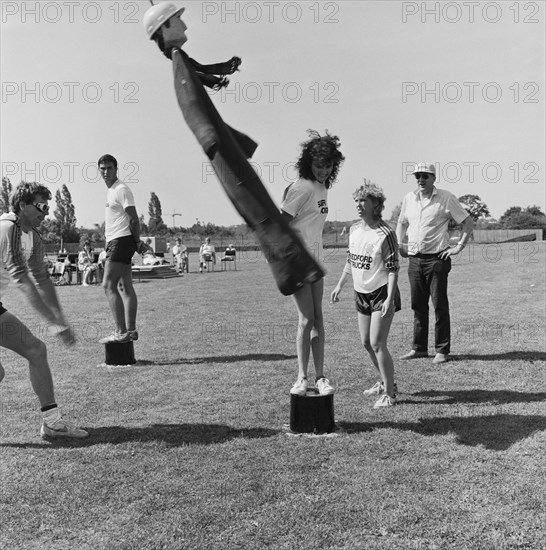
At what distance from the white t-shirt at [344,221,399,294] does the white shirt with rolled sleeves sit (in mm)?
2384

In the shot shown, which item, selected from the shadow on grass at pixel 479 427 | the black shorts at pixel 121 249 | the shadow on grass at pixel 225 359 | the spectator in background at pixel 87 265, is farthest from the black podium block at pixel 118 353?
the spectator in background at pixel 87 265

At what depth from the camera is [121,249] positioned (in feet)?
24.6

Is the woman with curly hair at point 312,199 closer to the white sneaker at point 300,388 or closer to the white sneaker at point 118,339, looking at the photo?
the white sneaker at point 300,388

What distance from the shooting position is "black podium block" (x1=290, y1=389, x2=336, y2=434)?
4.61 metres

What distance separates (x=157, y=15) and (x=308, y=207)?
9.29ft

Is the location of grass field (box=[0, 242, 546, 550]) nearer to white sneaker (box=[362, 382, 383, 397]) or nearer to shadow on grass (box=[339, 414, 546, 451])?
shadow on grass (box=[339, 414, 546, 451])

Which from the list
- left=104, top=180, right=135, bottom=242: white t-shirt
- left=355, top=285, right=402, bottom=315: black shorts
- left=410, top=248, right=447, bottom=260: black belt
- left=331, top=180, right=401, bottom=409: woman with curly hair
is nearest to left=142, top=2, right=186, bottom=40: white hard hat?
left=331, top=180, right=401, bottom=409: woman with curly hair

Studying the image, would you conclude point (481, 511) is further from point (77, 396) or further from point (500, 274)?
point (500, 274)

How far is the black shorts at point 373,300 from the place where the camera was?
529cm

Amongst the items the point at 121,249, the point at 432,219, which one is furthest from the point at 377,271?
the point at 121,249

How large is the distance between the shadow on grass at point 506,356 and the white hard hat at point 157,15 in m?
6.49

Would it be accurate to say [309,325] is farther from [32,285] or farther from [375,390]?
[32,285]

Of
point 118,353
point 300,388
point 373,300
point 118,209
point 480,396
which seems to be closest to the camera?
point 300,388

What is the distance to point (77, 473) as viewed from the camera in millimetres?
3945
